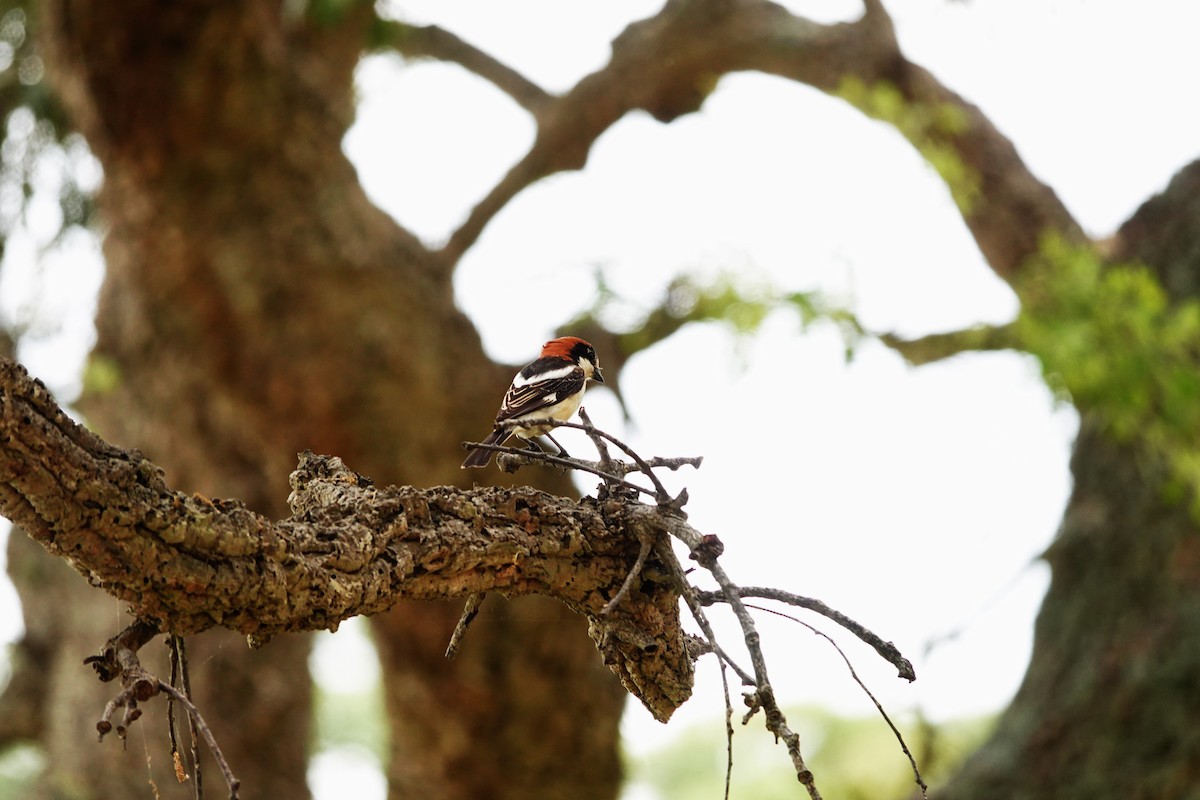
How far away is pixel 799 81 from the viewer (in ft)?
26.9

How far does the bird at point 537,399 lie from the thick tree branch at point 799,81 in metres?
4.49

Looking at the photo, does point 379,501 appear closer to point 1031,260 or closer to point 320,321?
point 320,321

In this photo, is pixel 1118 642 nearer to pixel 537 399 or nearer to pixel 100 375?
pixel 537 399

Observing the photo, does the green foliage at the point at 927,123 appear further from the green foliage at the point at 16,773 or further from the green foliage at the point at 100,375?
the green foliage at the point at 16,773

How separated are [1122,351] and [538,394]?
12.8 ft

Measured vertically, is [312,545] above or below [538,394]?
Answer: below

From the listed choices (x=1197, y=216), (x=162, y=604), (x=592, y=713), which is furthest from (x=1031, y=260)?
(x=162, y=604)

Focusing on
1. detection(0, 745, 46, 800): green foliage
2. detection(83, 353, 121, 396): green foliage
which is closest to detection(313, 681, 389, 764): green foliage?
detection(0, 745, 46, 800): green foliage

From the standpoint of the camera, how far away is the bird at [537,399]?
10.6ft

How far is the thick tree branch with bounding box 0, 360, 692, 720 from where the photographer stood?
5.95 feet

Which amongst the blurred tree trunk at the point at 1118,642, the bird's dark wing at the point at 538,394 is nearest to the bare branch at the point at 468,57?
the blurred tree trunk at the point at 1118,642

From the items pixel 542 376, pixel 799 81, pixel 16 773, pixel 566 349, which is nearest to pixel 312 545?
pixel 542 376

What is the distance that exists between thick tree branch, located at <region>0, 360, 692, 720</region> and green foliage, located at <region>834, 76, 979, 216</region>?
5.28m

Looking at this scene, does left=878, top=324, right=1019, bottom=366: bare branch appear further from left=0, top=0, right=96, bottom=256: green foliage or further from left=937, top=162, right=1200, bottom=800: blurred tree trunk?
left=0, top=0, right=96, bottom=256: green foliage
